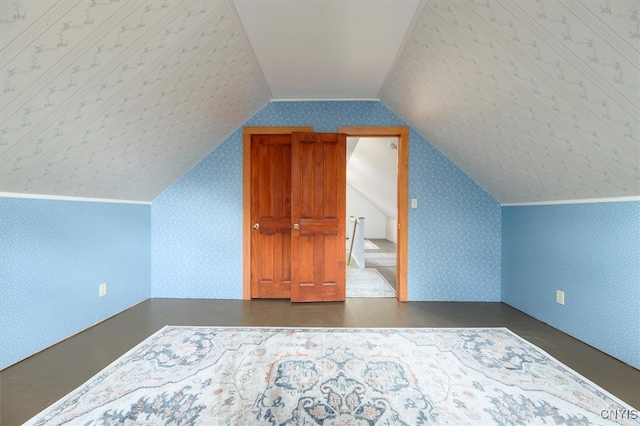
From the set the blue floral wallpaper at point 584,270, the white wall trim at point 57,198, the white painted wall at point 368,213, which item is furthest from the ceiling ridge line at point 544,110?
the white painted wall at point 368,213

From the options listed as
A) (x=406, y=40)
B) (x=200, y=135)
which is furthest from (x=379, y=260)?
(x=406, y=40)

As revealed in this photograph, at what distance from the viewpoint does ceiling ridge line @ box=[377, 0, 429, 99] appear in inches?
71.3

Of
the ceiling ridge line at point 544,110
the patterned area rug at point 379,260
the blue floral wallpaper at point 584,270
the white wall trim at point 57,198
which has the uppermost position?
the ceiling ridge line at point 544,110

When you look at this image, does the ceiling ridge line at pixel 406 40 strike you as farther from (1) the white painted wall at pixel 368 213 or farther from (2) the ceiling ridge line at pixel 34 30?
(1) the white painted wall at pixel 368 213

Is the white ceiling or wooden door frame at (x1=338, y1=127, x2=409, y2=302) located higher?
the white ceiling

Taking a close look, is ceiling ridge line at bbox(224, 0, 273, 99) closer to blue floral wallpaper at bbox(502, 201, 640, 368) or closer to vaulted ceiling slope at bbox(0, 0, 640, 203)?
vaulted ceiling slope at bbox(0, 0, 640, 203)

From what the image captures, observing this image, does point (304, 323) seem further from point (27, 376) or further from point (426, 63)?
point (426, 63)

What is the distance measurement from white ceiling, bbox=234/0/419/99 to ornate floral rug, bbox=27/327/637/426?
8.10 ft

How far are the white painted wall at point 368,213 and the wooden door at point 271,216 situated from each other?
7767 mm

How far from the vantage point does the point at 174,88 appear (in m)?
2.06

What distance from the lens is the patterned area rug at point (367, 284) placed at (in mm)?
3492

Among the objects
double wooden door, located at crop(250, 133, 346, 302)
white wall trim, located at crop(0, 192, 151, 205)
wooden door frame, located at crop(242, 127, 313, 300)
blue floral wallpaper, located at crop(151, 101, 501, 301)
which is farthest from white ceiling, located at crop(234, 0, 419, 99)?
white wall trim, located at crop(0, 192, 151, 205)

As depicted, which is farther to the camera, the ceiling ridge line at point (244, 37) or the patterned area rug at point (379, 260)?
the patterned area rug at point (379, 260)

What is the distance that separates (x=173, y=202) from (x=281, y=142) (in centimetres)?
153
